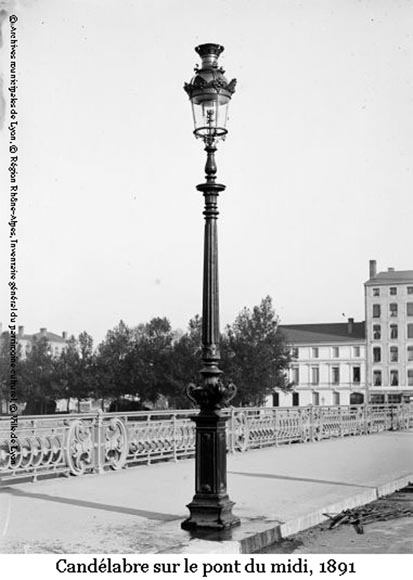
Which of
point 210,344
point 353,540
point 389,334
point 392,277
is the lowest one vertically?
point 353,540

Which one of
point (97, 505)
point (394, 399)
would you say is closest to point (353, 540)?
point (97, 505)

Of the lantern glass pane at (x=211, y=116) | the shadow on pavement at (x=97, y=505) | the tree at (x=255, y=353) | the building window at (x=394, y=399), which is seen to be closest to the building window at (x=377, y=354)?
the building window at (x=394, y=399)

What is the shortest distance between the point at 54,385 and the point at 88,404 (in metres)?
17.3

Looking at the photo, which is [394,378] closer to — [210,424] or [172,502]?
[172,502]

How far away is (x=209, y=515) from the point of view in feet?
26.6

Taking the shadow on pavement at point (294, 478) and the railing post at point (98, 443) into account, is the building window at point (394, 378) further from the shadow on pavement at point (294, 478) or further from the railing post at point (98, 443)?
the railing post at point (98, 443)

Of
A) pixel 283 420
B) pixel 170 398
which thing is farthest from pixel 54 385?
pixel 283 420

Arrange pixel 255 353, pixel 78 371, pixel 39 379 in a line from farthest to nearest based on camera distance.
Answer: pixel 39 379 → pixel 78 371 → pixel 255 353

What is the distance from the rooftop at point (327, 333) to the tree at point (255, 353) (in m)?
35.0

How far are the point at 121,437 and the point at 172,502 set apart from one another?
15.7 ft

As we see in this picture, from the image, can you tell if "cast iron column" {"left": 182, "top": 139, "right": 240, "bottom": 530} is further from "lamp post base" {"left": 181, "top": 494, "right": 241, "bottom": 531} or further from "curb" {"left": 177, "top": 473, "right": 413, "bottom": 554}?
"curb" {"left": 177, "top": 473, "right": 413, "bottom": 554}

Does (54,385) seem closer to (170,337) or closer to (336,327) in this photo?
(170,337)

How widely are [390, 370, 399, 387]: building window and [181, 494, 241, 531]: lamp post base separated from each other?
277 ft

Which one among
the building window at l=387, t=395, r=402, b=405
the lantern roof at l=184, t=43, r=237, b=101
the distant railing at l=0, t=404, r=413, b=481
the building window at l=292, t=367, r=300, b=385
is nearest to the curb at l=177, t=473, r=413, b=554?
the distant railing at l=0, t=404, r=413, b=481
